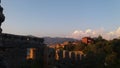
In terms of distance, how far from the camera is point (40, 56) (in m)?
14.1

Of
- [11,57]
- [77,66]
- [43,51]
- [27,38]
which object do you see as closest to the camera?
[11,57]

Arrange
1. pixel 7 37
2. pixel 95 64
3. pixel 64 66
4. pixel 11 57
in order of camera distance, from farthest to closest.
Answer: pixel 95 64 < pixel 64 66 < pixel 11 57 < pixel 7 37

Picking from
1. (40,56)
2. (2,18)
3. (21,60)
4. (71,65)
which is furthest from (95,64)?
(2,18)

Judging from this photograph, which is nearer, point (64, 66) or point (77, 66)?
point (64, 66)

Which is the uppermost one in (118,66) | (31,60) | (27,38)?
(27,38)

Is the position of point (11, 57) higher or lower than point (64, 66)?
higher

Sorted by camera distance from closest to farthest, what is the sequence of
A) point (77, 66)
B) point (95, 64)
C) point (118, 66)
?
point (77, 66), point (95, 64), point (118, 66)

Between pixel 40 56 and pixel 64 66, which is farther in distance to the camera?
pixel 64 66

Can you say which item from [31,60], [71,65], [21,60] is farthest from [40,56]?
[71,65]

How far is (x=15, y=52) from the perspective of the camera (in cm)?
1040

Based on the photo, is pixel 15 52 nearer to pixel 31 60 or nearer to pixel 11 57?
pixel 11 57

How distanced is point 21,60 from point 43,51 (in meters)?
2.13

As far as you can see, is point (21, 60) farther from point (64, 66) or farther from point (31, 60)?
point (64, 66)

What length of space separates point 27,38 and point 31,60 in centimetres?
290
